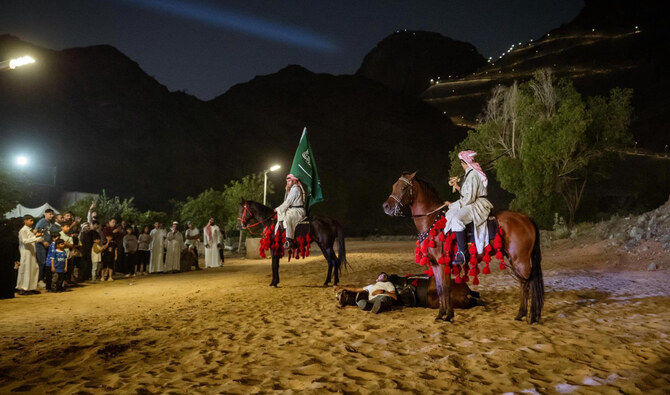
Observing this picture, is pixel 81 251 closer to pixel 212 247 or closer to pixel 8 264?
pixel 8 264

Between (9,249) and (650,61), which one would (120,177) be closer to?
(9,249)

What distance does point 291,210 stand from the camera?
9.84 meters

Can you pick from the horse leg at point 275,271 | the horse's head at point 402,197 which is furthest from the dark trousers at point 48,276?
the horse's head at point 402,197

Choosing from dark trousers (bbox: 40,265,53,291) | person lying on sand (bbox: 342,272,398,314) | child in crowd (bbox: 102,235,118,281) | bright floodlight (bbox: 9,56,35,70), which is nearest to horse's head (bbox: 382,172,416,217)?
person lying on sand (bbox: 342,272,398,314)

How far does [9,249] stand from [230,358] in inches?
296

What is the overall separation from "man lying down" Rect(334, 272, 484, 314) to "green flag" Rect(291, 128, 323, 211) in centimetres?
425

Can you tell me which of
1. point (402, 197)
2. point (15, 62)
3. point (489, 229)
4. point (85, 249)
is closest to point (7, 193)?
point (85, 249)

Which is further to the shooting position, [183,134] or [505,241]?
[183,134]

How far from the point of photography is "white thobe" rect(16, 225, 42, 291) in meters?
9.14

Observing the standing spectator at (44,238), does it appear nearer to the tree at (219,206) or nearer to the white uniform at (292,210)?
the white uniform at (292,210)

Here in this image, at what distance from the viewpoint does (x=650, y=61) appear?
7112 cm

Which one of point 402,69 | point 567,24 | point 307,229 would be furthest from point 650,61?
point 307,229

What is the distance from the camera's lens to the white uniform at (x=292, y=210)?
9758 mm

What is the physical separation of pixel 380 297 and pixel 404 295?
0.64 metres
